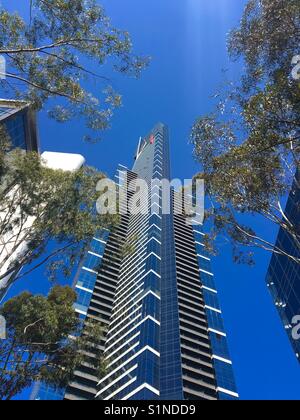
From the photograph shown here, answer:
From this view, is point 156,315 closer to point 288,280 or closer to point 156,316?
point 156,316

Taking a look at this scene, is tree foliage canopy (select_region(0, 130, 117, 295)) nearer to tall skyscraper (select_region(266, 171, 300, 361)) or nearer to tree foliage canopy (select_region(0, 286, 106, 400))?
tree foliage canopy (select_region(0, 286, 106, 400))

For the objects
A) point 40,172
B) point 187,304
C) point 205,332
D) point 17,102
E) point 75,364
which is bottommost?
point 75,364

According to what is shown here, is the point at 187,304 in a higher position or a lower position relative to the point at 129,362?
higher

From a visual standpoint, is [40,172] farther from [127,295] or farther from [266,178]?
[127,295]

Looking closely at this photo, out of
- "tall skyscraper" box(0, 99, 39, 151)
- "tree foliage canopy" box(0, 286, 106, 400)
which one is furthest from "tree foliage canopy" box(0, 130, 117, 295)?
"tall skyscraper" box(0, 99, 39, 151)

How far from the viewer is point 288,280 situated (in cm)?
3850

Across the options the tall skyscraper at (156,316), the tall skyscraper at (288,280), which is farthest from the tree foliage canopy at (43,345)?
the tall skyscraper at (156,316)

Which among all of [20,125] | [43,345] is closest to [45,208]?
[43,345]

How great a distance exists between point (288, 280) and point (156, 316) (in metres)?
36.1

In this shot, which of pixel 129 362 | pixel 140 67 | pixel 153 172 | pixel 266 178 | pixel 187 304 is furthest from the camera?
pixel 153 172
